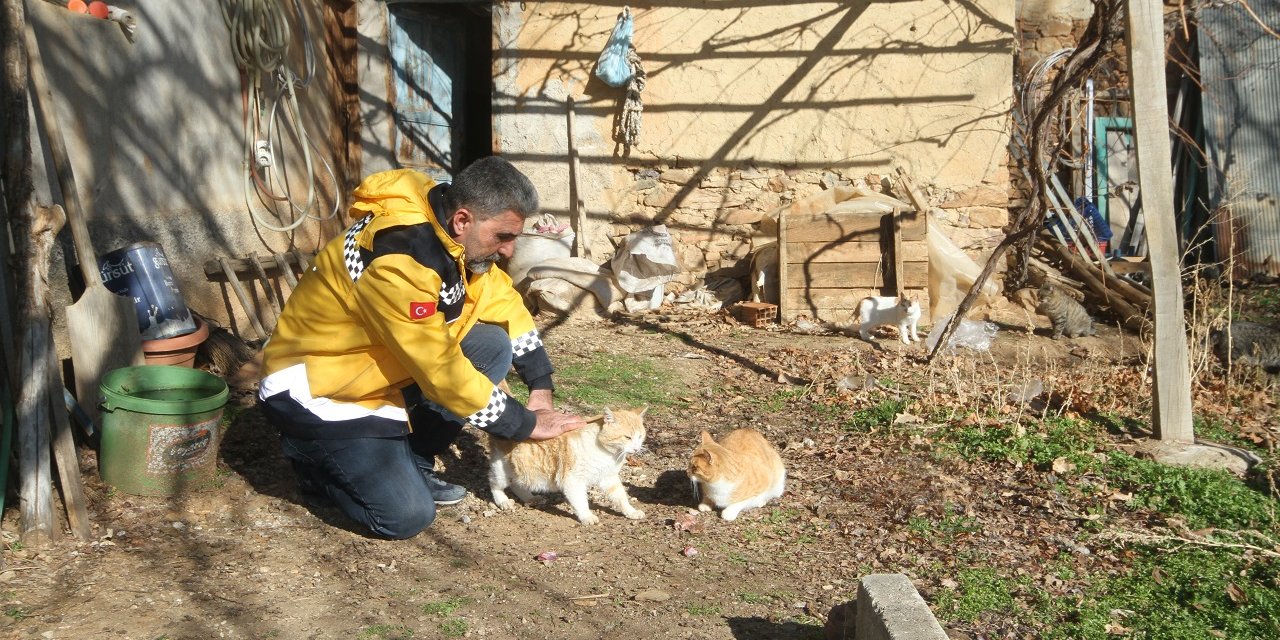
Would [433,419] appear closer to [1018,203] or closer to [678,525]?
[678,525]

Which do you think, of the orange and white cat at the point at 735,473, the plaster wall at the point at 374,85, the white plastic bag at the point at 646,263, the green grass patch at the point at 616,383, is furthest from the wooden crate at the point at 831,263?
the orange and white cat at the point at 735,473

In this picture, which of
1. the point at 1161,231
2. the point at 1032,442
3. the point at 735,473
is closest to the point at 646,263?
the point at 1032,442

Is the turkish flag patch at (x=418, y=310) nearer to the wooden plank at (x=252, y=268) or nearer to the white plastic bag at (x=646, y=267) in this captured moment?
the wooden plank at (x=252, y=268)

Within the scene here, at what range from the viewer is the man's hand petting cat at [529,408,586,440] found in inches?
145

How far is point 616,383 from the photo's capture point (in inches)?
249

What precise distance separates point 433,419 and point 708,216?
→ 19.7 feet

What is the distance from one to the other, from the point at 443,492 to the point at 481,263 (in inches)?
42.5

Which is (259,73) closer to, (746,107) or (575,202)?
(575,202)

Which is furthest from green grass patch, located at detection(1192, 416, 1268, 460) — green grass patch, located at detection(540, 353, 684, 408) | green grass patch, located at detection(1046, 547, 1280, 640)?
green grass patch, located at detection(540, 353, 684, 408)

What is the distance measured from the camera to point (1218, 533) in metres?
4.00

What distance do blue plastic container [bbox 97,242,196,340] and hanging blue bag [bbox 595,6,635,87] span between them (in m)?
5.16

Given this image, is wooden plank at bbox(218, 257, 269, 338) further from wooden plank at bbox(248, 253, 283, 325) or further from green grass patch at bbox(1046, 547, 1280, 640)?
green grass patch at bbox(1046, 547, 1280, 640)

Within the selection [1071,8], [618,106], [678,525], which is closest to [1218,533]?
[678,525]

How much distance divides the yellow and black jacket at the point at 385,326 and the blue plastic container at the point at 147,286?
1.70m
